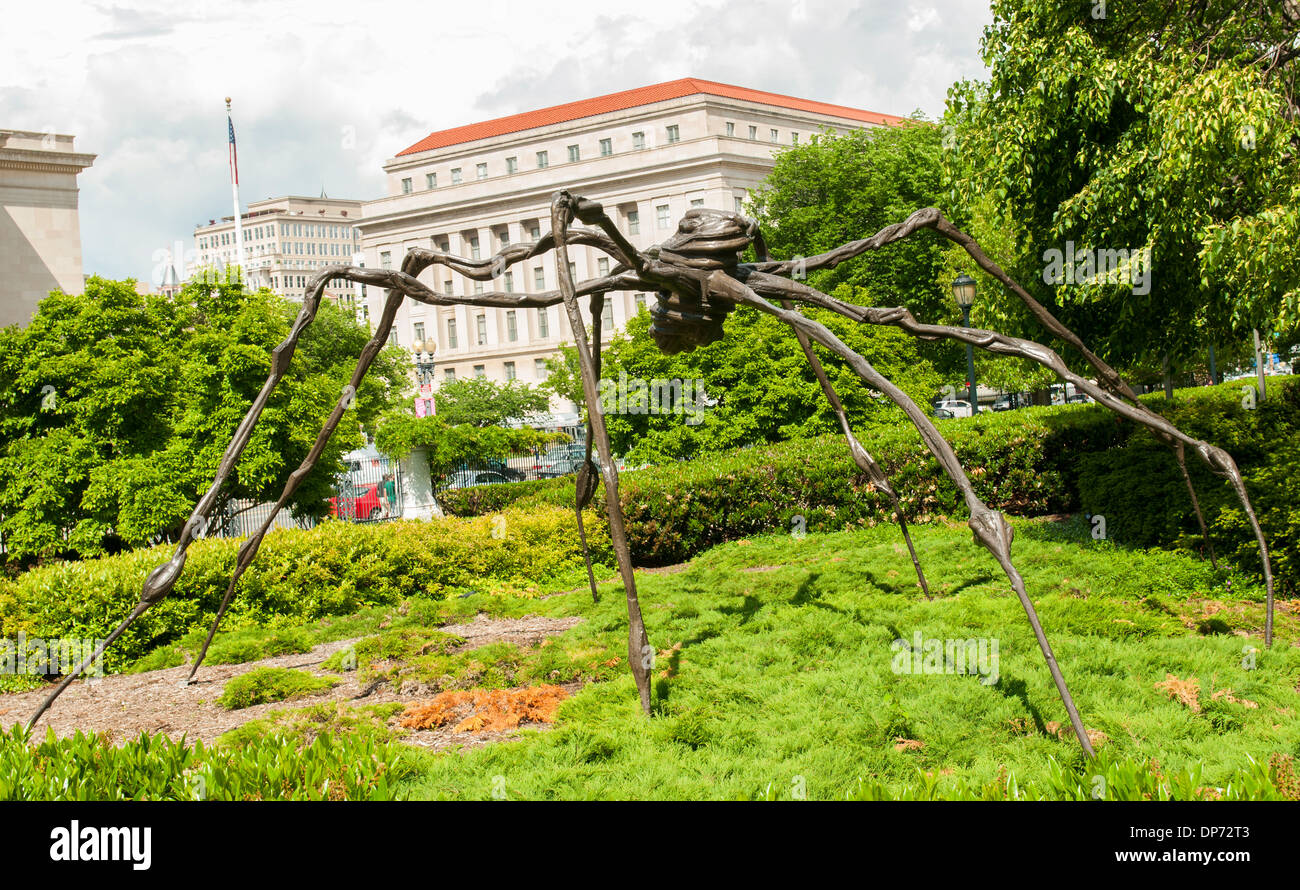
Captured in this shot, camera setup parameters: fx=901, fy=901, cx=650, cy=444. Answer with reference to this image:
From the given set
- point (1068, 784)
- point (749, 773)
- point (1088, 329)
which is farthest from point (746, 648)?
point (1088, 329)

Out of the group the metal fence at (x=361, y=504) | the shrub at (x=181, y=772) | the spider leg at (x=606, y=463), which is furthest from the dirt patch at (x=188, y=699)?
the metal fence at (x=361, y=504)

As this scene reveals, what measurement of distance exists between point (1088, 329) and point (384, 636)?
794 cm

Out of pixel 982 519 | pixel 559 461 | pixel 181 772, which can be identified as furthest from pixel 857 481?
pixel 559 461

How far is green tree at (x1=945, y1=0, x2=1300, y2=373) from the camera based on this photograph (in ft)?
23.3

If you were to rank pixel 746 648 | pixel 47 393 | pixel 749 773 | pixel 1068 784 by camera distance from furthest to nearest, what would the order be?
1. pixel 47 393
2. pixel 746 648
3. pixel 749 773
4. pixel 1068 784

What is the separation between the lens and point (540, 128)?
73.3 meters

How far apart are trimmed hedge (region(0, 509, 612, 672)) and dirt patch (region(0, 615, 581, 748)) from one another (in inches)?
30.8

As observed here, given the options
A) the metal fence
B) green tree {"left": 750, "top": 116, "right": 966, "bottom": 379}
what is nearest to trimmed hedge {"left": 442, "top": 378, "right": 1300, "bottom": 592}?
the metal fence

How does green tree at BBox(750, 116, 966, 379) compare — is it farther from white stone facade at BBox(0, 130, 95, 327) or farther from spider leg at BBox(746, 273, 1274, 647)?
spider leg at BBox(746, 273, 1274, 647)

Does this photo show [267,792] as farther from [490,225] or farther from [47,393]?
[490,225]

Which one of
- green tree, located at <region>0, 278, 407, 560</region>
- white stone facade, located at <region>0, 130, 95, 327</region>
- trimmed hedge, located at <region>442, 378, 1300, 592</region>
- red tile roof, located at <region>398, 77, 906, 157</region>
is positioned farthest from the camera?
red tile roof, located at <region>398, 77, 906, 157</region>

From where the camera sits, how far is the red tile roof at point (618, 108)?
236 ft

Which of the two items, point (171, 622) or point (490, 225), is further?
point (490, 225)
